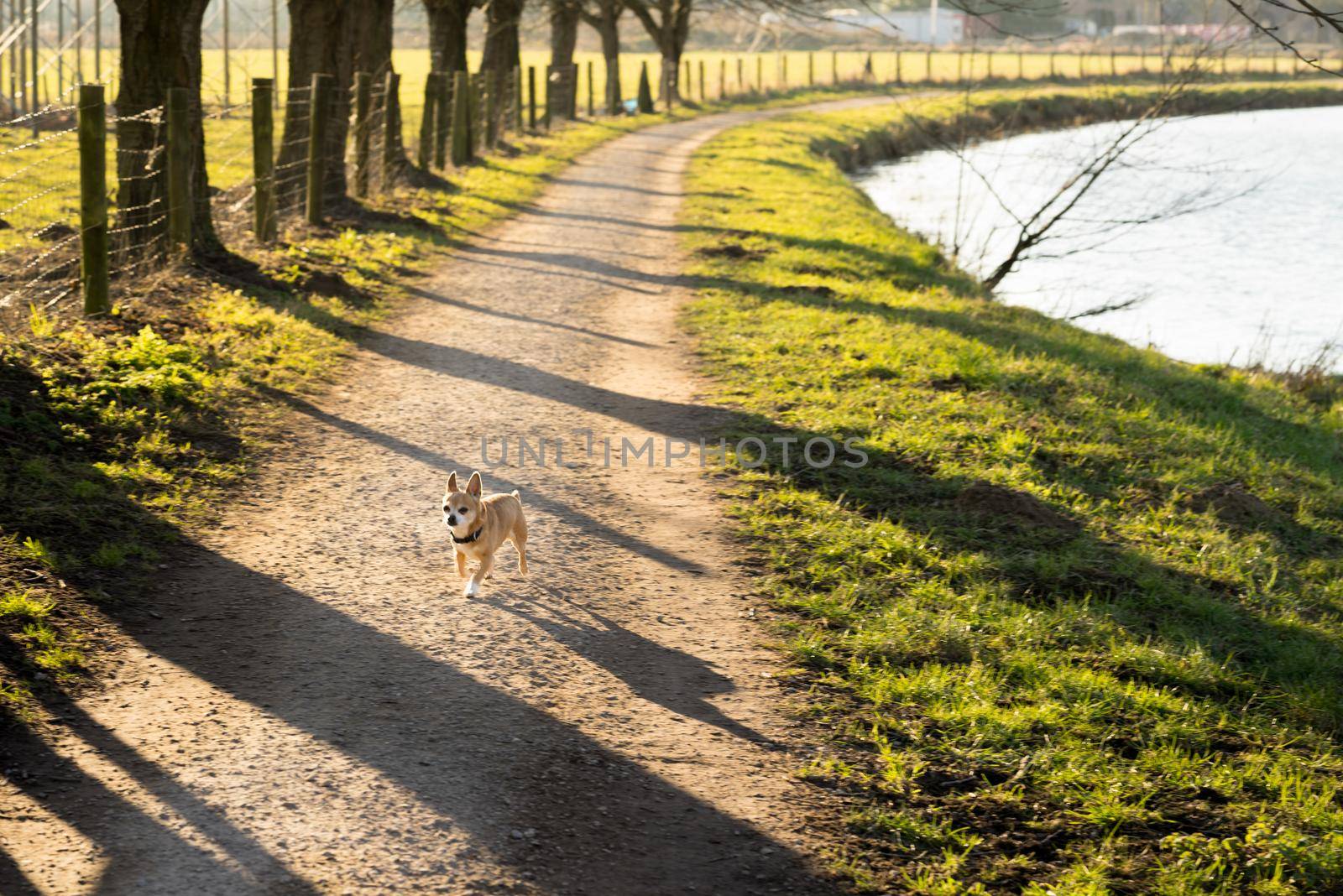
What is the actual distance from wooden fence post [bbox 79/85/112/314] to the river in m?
9.03

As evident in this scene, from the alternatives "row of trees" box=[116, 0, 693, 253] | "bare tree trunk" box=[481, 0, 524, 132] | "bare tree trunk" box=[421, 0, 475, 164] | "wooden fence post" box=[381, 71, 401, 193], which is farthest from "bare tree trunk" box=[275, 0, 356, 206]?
"bare tree trunk" box=[481, 0, 524, 132]

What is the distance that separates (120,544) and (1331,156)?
3218 centimetres

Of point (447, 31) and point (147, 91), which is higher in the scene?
point (447, 31)

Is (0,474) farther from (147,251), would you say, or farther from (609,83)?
(609,83)

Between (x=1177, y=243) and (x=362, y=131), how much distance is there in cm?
1352

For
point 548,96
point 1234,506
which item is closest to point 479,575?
point 1234,506

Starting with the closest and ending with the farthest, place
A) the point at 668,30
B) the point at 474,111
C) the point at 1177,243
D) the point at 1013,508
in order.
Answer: the point at 1013,508, the point at 1177,243, the point at 474,111, the point at 668,30

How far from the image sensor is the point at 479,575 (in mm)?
6219

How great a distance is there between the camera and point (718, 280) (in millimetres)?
15023

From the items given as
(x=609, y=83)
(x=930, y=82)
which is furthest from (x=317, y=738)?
(x=930, y=82)

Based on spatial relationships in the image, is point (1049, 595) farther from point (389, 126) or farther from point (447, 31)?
point (447, 31)

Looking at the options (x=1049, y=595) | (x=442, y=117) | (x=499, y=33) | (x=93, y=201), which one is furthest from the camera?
(x=499, y=33)

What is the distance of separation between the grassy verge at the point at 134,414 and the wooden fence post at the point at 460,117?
32.2ft

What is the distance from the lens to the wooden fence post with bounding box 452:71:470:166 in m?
23.9
